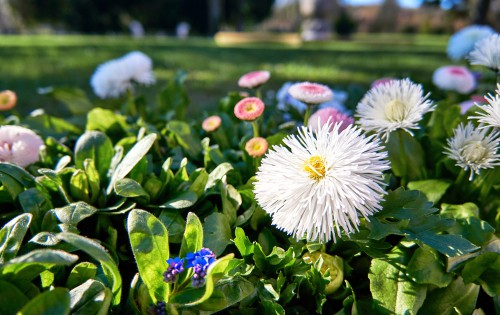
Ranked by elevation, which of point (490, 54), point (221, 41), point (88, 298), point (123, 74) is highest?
point (490, 54)

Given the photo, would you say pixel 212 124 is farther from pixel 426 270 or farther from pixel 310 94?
pixel 426 270

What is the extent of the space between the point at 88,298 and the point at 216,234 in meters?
0.33

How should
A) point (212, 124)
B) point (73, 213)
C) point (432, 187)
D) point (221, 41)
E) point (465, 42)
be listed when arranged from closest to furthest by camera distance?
point (73, 213) → point (432, 187) → point (212, 124) → point (465, 42) → point (221, 41)

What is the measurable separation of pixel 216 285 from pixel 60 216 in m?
0.40

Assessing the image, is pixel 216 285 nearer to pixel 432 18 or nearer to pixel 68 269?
pixel 68 269

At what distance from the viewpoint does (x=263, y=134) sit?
5.40ft

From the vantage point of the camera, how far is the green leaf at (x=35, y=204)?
1.14m

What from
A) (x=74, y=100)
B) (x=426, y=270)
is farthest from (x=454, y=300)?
(x=74, y=100)

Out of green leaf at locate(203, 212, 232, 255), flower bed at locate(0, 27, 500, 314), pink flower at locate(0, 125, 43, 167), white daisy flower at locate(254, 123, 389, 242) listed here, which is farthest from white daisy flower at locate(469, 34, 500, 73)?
pink flower at locate(0, 125, 43, 167)

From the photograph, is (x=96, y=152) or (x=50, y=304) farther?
(x=96, y=152)

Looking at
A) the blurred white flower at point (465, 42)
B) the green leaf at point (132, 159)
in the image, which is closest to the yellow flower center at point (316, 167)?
the green leaf at point (132, 159)

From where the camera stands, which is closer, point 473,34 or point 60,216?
point 60,216

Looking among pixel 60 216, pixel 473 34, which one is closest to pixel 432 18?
pixel 473 34

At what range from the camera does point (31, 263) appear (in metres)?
0.84
